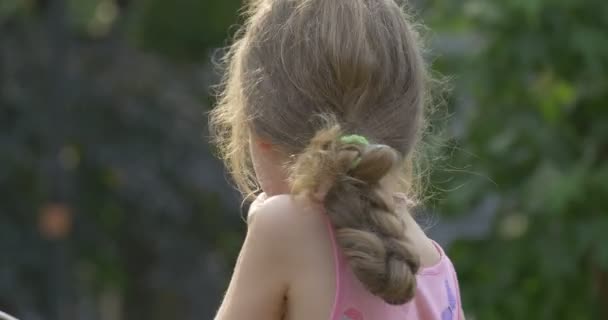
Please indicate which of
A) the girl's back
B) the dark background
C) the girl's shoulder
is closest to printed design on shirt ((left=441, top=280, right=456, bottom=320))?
the girl's back

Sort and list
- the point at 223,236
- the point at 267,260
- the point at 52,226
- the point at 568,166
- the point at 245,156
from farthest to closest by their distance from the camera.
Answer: the point at 223,236 → the point at 52,226 → the point at 568,166 → the point at 245,156 → the point at 267,260

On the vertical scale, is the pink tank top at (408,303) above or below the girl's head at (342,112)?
below

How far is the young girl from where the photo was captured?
1.79 metres

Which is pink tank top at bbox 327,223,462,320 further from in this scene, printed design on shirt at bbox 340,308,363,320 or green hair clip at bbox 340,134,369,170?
green hair clip at bbox 340,134,369,170

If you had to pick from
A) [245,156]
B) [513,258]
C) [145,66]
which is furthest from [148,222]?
[245,156]

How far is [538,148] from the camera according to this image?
4945 millimetres

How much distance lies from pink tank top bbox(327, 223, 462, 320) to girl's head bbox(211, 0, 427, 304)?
0.16ft

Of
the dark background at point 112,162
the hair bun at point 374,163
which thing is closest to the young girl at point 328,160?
the hair bun at point 374,163

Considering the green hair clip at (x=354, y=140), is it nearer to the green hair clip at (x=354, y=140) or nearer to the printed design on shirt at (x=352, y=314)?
the green hair clip at (x=354, y=140)

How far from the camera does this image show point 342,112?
184 centimetres

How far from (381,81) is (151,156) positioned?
955 cm

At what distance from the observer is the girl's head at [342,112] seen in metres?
1.78

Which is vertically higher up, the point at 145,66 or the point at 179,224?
the point at 145,66

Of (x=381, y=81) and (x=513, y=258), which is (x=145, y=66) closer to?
(x=513, y=258)
